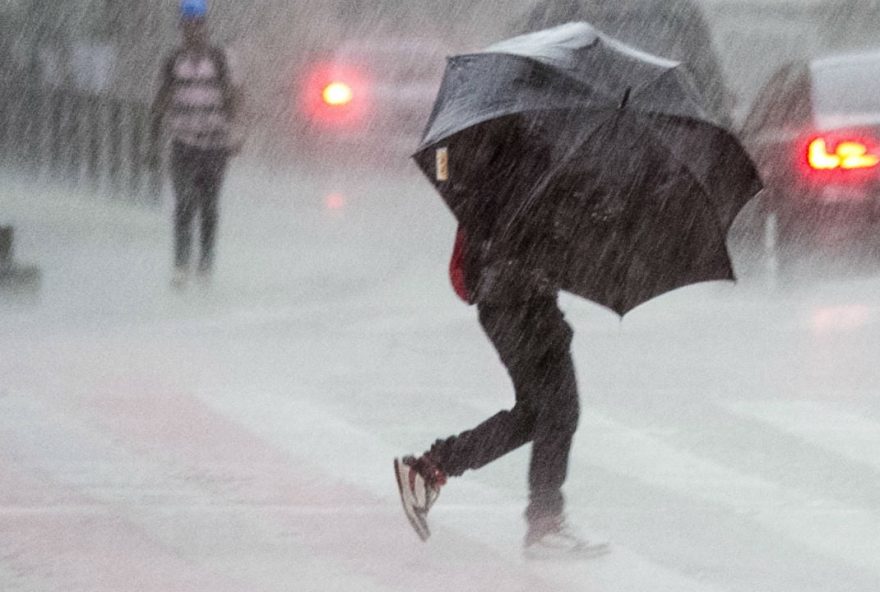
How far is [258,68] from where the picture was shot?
3092cm

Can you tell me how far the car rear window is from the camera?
12.8 meters

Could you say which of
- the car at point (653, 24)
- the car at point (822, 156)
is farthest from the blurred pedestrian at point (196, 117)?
the car at point (822, 156)

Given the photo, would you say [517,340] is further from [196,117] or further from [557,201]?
[196,117]

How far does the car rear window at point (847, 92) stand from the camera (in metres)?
12.8

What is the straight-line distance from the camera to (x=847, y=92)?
511 inches

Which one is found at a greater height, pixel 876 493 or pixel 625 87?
pixel 625 87

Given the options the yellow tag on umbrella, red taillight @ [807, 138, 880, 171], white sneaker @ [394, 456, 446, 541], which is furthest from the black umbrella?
red taillight @ [807, 138, 880, 171]

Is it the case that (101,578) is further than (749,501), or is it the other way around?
(749,501)

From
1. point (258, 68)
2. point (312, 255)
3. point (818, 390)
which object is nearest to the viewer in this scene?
point (818, 390)

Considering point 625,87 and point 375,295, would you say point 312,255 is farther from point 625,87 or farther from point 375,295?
point 625,87

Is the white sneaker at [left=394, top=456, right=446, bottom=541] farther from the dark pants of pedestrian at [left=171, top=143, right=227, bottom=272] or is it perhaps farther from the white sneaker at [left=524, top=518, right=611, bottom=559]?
the dark pants of pedestrian at [left=171, top=143, right=227, bottom=272]

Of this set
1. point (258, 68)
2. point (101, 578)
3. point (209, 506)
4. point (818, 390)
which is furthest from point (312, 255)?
point (258, 68)

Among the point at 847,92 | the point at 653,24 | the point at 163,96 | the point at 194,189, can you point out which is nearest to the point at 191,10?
the point at 163,96

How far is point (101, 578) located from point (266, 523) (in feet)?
2.73
